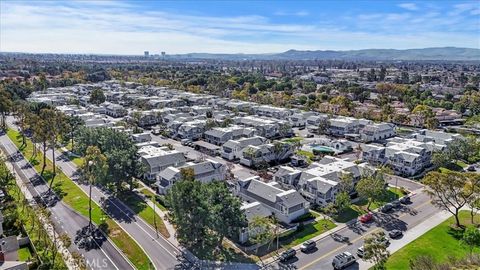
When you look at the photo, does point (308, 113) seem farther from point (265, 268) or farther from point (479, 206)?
point (265, 268)

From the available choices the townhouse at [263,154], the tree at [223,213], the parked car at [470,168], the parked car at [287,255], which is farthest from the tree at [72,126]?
the parked car at [470,168]

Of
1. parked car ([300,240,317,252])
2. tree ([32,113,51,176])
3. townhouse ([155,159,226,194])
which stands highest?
tree ([32,113,51,176])

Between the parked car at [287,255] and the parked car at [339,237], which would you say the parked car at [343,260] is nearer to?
the parked car at [287,255]

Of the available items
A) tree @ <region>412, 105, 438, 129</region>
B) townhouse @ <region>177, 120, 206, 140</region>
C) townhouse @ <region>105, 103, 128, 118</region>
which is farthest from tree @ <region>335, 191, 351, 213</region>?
townhouse @ <region>105, 103, 128, 118</region>

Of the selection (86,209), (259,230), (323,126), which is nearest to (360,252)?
(259,230)

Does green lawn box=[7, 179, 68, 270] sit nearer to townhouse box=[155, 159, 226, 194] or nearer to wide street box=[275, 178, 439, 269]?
townhouse box=[155, 159, 226, 194]

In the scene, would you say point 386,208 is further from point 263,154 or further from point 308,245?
point 263,154
